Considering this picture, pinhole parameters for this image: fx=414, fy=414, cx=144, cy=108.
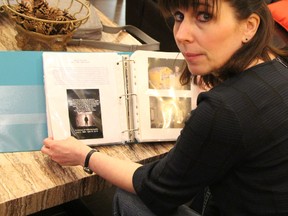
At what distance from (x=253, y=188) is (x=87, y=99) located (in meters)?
0.47

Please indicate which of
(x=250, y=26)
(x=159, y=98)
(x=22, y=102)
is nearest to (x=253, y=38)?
(x=250, y=26)

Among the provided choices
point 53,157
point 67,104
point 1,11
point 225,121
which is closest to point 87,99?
point 67,104

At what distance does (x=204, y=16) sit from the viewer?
81cm

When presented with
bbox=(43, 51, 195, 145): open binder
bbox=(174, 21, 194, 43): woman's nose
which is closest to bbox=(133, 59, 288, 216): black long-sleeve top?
bbox=(174, 21, 194, 43): woman's nose

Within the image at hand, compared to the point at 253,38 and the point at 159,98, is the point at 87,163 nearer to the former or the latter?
the point at 159,98

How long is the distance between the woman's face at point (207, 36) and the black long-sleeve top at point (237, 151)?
6 centimetres

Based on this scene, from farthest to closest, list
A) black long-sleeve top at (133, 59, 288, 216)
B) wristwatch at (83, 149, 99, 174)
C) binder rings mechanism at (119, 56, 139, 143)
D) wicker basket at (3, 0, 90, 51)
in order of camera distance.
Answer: wicker basket at (3, 0, 90, 51) < binder rings mechanism at (119, 56, 139, 143) < wristwatch at (83, 149, 99, 174) < black long-sleeve top at (133, 59, 288, 216)

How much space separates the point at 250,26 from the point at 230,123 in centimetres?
21

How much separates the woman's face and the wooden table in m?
0.33

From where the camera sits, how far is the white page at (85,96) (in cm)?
103

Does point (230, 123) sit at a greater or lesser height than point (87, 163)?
greater

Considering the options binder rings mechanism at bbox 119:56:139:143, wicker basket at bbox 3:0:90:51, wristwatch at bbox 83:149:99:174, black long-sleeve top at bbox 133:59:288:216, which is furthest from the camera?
wicker basket at bbox 3:0:90:51

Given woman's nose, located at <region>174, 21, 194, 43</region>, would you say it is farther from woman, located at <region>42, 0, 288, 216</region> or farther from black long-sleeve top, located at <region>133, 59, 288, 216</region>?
black long-sleeve top, located at <region>133, 59, 288, 216</region>

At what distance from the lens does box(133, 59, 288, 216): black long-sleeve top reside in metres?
0.77
